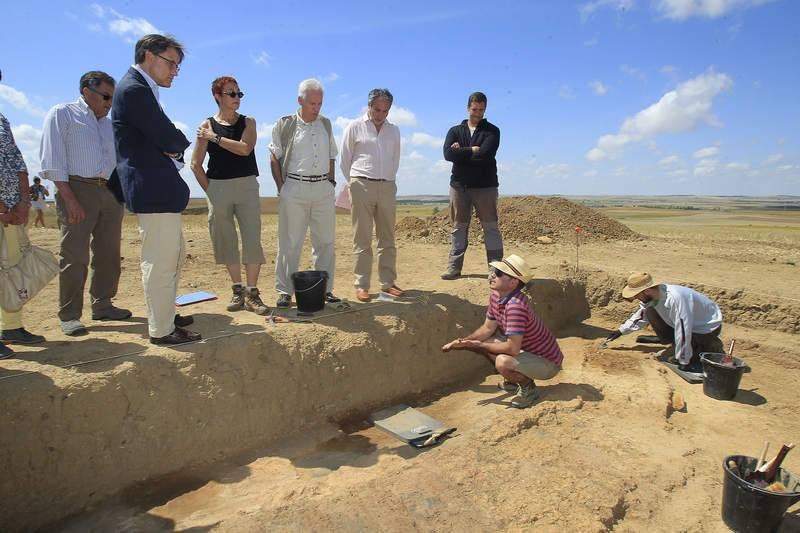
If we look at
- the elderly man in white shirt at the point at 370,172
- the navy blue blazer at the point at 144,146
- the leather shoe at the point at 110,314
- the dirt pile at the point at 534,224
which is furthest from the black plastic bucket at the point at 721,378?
the dirt pile at the point at 534,224

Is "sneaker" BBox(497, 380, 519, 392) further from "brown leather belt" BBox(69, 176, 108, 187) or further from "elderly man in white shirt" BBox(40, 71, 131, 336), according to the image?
"brown leather belt" BBox(69, 176, 108, 187)

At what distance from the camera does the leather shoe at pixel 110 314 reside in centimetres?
435

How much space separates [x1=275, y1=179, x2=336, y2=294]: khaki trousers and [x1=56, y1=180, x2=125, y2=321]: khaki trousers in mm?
1403

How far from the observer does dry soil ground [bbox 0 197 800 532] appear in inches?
115

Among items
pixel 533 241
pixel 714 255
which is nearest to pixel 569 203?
pixel 533 241

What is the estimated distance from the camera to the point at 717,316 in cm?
517

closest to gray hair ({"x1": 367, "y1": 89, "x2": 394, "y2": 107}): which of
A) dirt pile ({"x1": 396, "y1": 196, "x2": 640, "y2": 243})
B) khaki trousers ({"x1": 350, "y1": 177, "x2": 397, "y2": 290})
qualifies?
khaki trousers ({"x1": 350, "y1": 177, "x2": 397, "y2": 290})

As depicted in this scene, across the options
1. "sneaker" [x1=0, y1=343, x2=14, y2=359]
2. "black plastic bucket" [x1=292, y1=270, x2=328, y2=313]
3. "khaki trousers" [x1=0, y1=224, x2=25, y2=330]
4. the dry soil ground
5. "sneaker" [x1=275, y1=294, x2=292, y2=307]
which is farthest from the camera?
"sneaker" [x1=275, y1=294, x2=292, y2=307]

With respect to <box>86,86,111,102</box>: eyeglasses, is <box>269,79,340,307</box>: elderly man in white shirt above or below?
below

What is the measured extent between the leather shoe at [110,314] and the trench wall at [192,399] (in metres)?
1.04

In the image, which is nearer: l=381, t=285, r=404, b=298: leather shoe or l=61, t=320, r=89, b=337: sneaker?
l=61, t=320, r=89, b=337: sneaker

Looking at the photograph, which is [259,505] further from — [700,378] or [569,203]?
[569,203]

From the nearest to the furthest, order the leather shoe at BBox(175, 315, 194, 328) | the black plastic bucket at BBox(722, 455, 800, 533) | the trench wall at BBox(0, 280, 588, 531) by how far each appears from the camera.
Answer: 1. the black plastic bucket at BBox(722, 455, 800, 533)
2. the trench wall at BBox(0, 280, 588, 531)
3. the leather shoe at BBox(175, 315, 194, 328)

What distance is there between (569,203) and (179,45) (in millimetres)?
11357
